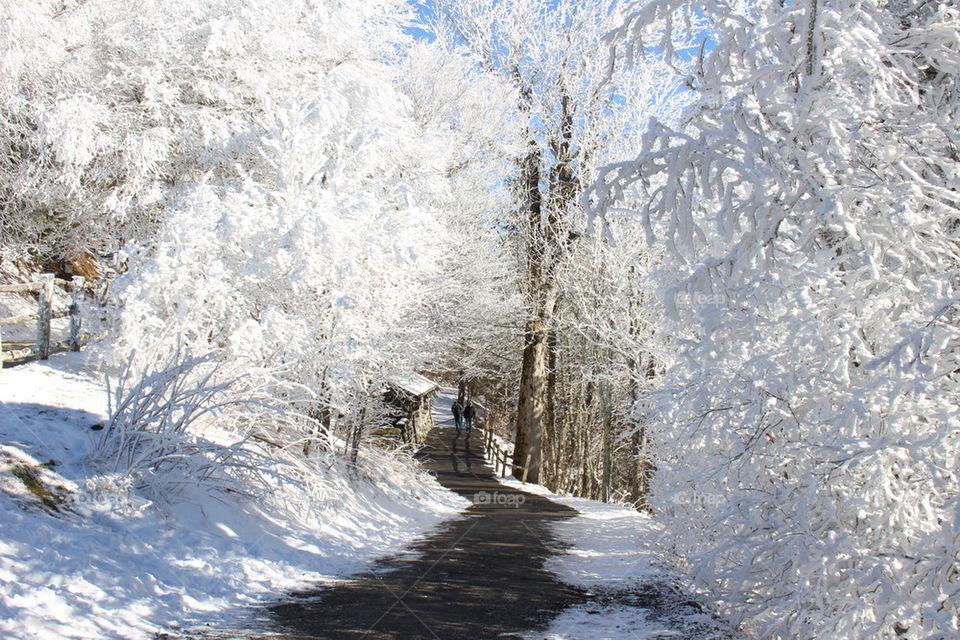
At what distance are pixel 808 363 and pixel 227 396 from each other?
6.53 m

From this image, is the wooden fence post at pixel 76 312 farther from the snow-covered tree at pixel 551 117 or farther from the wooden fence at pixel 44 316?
the snow-covered tree at pixel 551 117

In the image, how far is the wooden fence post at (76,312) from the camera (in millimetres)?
11211

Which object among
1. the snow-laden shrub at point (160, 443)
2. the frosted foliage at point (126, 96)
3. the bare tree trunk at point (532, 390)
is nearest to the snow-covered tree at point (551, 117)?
the bare tree trunk at point (532, 390)

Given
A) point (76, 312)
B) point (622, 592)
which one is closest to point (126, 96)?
point (76, 312)

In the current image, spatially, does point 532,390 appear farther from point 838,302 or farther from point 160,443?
point 838,302

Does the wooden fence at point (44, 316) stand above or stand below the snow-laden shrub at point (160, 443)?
above

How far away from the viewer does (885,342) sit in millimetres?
4629

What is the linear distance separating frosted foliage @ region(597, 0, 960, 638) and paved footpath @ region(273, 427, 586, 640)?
66.0 inches

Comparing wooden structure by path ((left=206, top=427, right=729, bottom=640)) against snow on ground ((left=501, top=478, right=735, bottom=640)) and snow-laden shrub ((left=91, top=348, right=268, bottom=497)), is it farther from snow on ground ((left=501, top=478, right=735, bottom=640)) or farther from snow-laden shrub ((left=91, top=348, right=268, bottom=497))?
snow-laden shrub ((left=91, top=348, right=268, bottom=497))

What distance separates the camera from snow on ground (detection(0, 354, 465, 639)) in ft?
14.6

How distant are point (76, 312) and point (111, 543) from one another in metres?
7.31

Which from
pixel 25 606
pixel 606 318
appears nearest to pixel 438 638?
pixel 25 606

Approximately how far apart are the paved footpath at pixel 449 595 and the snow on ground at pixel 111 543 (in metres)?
0.42

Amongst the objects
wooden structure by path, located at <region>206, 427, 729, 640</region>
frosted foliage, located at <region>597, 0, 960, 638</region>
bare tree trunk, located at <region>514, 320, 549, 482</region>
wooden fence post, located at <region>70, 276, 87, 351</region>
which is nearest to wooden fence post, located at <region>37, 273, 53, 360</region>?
wooden fence post, located at <region>70, 276, 87, 351</region>
